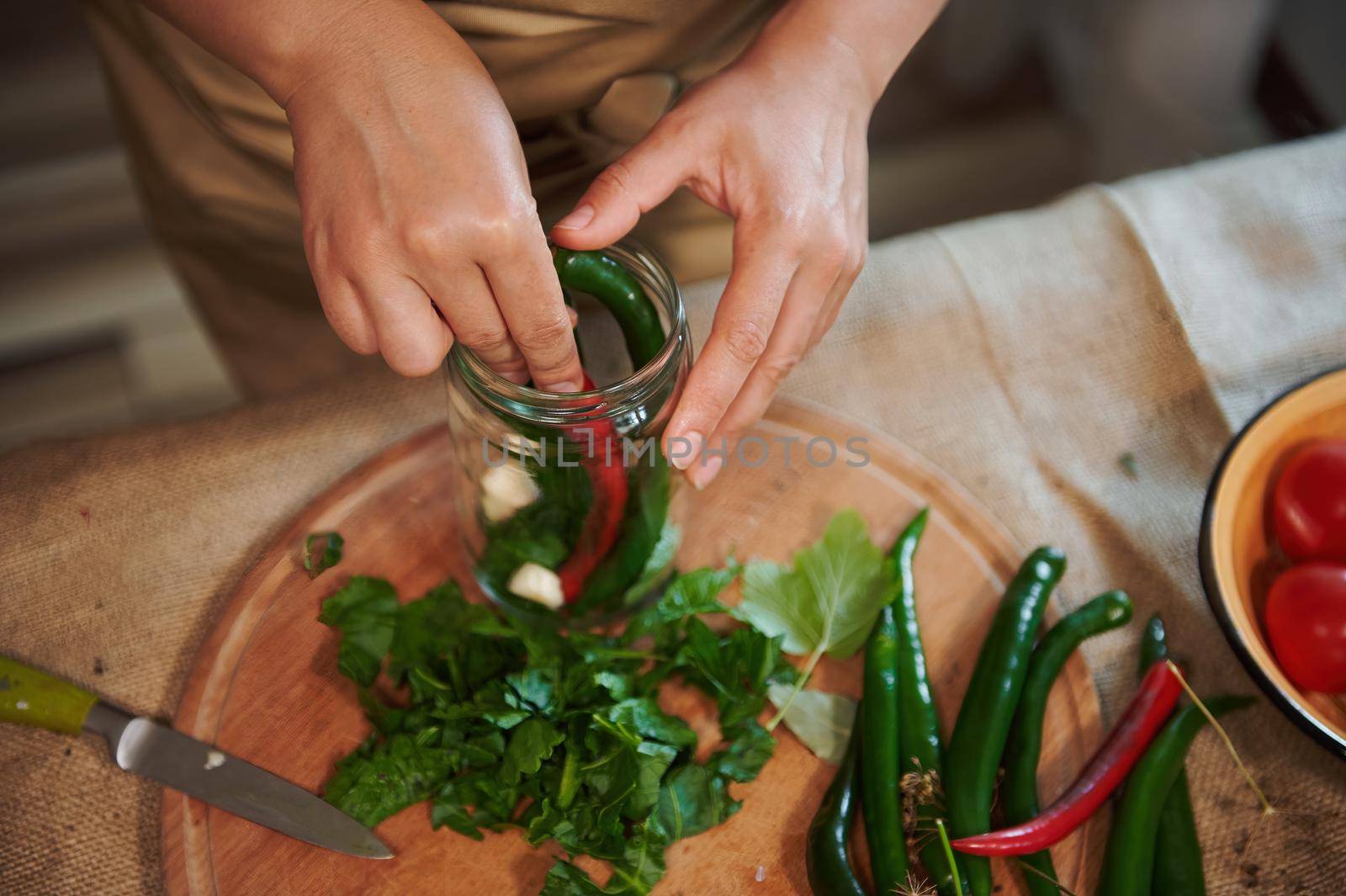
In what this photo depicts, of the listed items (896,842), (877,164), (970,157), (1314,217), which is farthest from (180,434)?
(970,157)

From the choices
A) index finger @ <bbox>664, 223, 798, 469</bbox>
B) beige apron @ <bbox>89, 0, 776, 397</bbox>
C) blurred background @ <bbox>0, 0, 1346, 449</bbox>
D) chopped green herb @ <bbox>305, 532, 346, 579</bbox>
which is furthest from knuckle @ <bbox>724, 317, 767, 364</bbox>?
blurred background @ <bbox>0, 0, 1346, 449</bbox>

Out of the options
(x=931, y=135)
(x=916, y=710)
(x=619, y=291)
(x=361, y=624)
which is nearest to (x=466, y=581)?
(x=361, y=624)

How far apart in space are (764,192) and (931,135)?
65.7 inches

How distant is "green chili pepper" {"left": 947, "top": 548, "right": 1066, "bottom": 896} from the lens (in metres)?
0.87

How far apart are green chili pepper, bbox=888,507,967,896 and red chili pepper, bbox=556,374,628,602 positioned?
10.9 inches

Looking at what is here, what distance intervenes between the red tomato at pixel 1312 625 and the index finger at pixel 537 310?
68 centimetres

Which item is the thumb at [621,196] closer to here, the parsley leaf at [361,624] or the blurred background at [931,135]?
the parsley leaf at [361,624]

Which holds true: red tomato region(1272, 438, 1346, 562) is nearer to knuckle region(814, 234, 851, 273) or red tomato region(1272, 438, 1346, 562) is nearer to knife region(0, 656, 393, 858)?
knuckle region(814, 234, 851, 273)

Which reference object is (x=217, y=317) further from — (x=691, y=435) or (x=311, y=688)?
(x=691, y=435)

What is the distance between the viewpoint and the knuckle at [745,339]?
0.85m

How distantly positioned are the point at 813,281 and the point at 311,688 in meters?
0.60

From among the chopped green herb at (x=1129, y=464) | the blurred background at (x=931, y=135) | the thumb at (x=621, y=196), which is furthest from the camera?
the blurred background at (x=931, y=135)

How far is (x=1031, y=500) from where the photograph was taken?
1.11 meters

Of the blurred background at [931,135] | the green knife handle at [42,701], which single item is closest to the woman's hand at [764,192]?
the green knife handle at [42,701]
